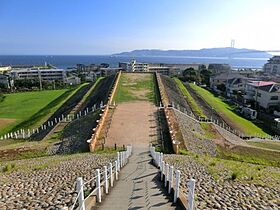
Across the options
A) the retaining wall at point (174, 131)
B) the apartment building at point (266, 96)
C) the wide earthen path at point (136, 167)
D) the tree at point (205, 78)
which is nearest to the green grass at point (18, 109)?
the wide earthen path at point (136, 167)

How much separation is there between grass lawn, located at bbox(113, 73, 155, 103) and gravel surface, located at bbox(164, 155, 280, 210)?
72.5 feet

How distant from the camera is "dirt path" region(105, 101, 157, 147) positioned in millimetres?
20487

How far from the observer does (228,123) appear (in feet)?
126

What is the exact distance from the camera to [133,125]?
23.9 meters

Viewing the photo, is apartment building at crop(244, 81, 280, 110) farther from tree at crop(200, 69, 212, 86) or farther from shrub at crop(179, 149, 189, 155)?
shrub at crop(179, 149, 189, 155)

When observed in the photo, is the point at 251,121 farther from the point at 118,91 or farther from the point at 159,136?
the point at 159,136

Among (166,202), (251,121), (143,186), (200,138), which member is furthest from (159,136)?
(251,121)

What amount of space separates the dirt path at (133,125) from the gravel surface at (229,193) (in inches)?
308

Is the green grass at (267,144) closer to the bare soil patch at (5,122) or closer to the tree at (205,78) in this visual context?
the bare soil patch at (5,122)

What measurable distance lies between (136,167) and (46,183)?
4642 mm

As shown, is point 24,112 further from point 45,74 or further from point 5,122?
point 45,74

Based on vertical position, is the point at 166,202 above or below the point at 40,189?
above

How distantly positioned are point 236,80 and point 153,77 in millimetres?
29822

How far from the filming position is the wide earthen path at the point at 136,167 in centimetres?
835
